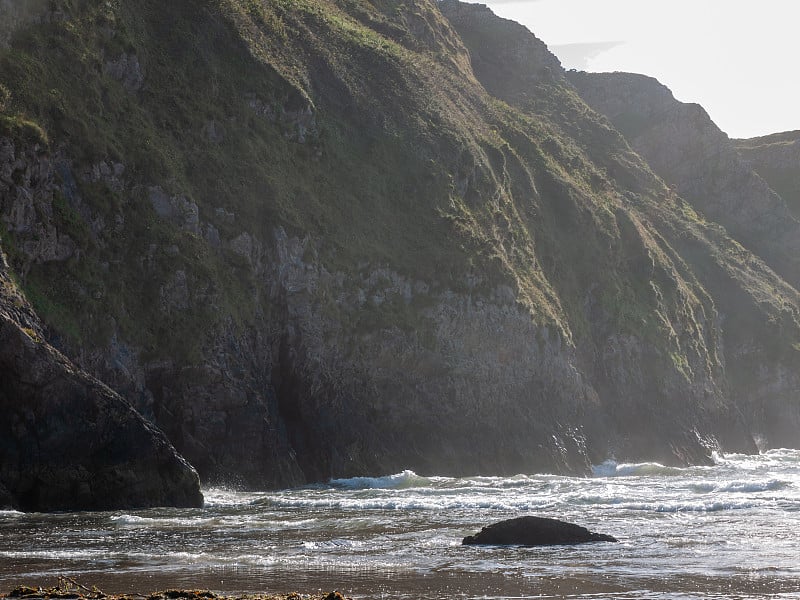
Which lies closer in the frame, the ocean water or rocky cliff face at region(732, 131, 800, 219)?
the ocean water

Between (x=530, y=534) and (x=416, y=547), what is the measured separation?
9.60ft

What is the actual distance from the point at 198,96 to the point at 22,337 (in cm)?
2421

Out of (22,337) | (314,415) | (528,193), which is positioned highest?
(528,193)

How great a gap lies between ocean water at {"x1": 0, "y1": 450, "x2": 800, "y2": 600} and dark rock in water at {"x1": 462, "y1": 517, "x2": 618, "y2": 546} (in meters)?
0.69

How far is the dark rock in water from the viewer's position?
26828 millimetres

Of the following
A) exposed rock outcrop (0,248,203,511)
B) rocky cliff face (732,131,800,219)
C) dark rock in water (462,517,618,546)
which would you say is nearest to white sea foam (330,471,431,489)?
exposed rock outcrop (0,248,203,511)

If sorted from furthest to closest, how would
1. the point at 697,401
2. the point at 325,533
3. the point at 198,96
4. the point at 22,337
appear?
1. the point at 697,401
2. the point at 198,96
3. the point at 22,337
4. the point at 325,533

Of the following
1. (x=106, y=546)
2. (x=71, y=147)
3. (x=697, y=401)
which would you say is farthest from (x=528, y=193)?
(x=106, y=546)

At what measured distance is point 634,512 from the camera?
117 feet

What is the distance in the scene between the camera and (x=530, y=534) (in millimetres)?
26938

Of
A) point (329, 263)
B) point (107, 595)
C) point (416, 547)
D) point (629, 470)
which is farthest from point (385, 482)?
point (107, 595)

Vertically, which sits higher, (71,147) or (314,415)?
(71,147)

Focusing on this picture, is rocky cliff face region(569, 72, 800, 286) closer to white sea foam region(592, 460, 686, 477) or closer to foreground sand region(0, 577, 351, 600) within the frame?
white sea foam region(592, 460, 686, 477)

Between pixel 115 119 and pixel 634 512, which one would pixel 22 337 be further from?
pixel 634 512
